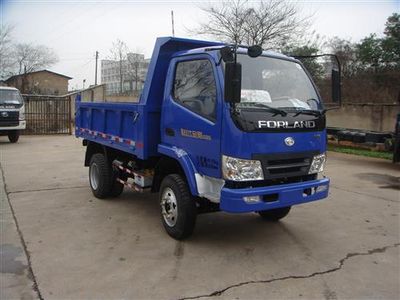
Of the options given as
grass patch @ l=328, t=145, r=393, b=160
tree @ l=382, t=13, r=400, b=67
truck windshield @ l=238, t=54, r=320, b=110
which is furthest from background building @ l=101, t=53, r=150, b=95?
truck windshield @ l=238, t=54, r=320, b=110

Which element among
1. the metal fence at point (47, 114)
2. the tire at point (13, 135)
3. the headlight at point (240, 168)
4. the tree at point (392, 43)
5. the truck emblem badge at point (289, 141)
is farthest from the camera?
the tree at point (392, 43)

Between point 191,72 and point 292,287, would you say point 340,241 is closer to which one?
point 292,287

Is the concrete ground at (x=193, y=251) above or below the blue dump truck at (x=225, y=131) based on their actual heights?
below

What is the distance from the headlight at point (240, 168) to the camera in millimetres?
4625

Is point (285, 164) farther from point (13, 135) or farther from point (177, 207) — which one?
point (13, 135)

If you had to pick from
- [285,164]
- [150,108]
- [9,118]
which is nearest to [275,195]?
[285,164]

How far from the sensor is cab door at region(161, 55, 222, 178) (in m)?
4.83

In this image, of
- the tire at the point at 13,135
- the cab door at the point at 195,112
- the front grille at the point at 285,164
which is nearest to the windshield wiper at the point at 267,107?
the cab door at the point at 195,112

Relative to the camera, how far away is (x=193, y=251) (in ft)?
16.8

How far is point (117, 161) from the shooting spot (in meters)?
7.25

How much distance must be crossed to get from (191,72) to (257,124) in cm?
121

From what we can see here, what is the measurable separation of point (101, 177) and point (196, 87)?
302cm

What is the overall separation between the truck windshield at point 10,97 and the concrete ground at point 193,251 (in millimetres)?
9466

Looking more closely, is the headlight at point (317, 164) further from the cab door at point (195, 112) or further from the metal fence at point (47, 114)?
the metal fence at point (47, 114)
